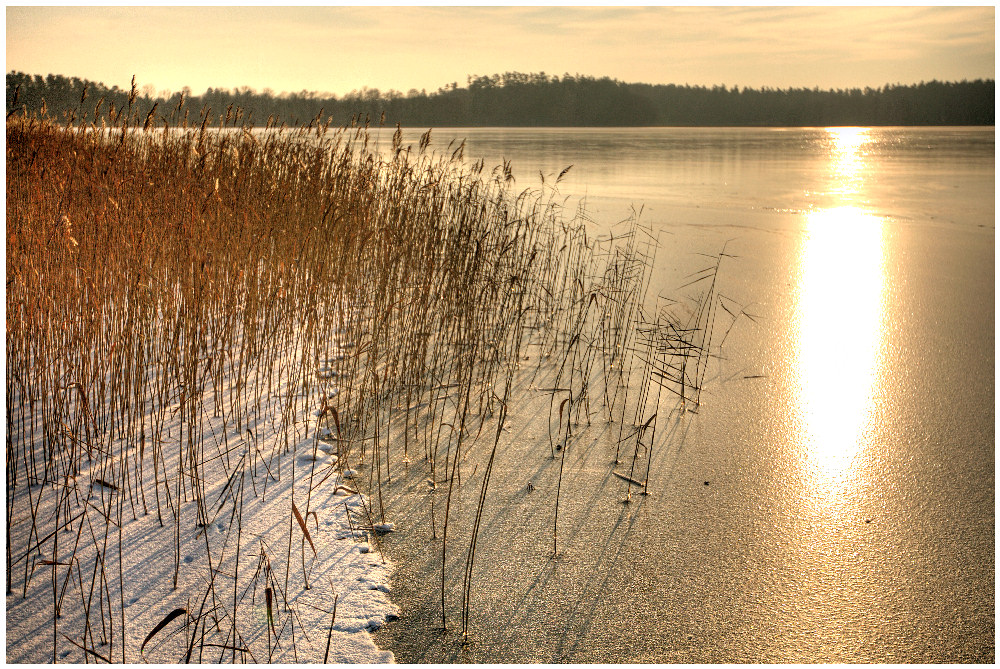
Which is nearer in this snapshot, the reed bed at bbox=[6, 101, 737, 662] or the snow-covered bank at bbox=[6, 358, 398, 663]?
the snow-covered bank at bbox=[6, 358, 398, 663]

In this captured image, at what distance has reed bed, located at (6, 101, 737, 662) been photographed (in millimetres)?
1329

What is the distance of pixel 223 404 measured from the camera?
1.92 meters

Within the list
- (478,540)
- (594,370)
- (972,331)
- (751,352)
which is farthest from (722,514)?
(972,331)

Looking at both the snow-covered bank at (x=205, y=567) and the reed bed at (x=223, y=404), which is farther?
the reed bed at (x=223, y=404)

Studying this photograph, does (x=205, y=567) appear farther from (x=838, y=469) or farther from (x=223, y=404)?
(x=838, y=469)

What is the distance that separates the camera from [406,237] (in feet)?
11.7

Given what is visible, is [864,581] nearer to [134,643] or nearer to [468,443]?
[468,443]

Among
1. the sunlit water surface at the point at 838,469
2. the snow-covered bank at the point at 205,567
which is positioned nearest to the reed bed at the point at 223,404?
the snow-covered bank at the point at 205,567

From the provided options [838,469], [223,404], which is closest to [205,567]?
[223,404]

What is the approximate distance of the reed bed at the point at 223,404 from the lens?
133 centimetres

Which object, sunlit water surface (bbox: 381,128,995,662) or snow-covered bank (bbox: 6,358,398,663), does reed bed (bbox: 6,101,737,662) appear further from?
sunlit water surface (bbox: 381,128,995,662)

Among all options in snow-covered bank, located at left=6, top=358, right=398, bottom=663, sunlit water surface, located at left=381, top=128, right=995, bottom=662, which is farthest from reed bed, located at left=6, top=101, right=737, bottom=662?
sunlit water surface, located at left=381, top=128, right=995, bottom=662

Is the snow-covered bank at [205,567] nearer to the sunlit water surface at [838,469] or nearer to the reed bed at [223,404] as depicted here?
the reed bed at [223,404]

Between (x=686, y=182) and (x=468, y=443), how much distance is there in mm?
8449
